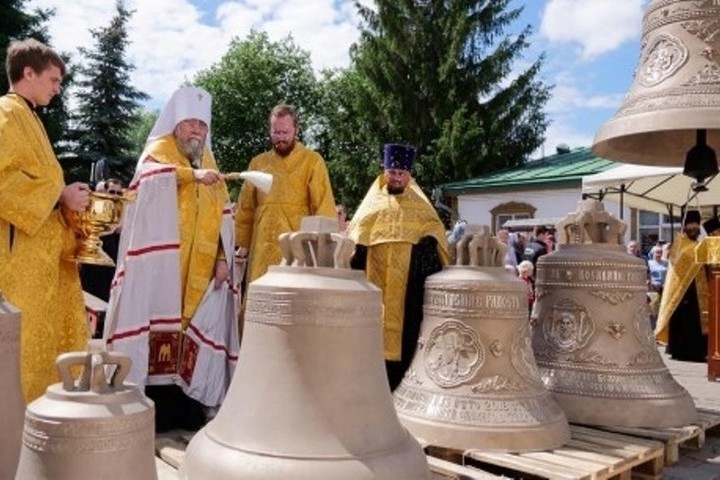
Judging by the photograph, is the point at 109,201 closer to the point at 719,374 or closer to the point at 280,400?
the point at 280,400

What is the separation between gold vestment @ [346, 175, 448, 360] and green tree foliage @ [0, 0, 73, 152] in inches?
690

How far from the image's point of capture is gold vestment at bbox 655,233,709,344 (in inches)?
370

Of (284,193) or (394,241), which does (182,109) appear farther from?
(394,241)

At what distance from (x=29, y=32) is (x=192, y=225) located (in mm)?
20629

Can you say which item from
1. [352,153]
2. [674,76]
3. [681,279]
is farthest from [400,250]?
[352,153]

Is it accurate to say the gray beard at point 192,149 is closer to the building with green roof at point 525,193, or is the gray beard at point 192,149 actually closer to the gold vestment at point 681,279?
the gold vestment at point 681,279

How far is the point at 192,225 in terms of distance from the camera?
164 inches

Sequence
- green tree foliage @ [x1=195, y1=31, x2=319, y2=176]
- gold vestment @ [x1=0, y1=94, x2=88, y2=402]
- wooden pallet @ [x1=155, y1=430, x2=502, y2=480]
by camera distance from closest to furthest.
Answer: wooden pallet @ [x1=155, y1=430, x2=502, y2=480], gold vestment @ [x1=0, y1=94, x2=88, y2=402], green tree foliage @ [x1=195, y1=31, x2=319, y2=176]

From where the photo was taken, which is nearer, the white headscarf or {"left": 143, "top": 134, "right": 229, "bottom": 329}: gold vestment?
{"left": 143, "top": 134, "right": 229, "bottom": 329}: gold vestment

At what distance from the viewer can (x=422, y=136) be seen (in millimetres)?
26500

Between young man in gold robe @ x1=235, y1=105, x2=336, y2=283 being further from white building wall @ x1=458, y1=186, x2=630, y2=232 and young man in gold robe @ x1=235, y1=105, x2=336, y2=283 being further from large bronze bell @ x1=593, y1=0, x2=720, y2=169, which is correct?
white building wall @ x1=458, y1=186, x2=630, y2=232

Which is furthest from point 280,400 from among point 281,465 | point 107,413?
point 107,413

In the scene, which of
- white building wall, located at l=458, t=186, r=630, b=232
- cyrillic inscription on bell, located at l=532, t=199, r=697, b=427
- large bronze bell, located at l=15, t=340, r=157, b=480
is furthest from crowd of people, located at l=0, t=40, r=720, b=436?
white building wall, located at l=458, t=186, r=630, b=232

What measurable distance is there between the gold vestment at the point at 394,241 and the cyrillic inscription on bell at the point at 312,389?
2.40 metres
